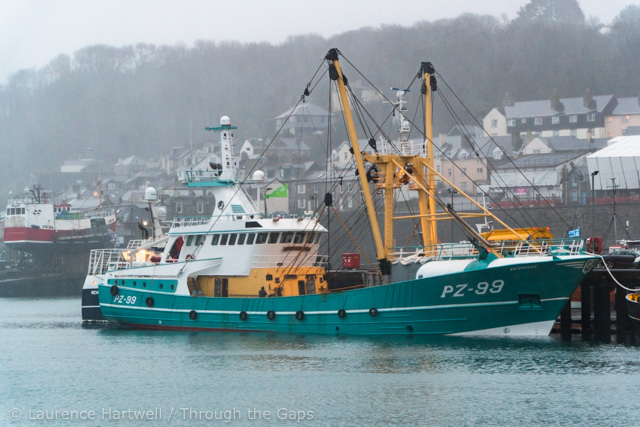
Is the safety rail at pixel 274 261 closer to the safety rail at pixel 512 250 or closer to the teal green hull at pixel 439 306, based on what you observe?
the teal green hull at pixel 439 306

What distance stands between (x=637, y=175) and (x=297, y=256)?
53.1 m

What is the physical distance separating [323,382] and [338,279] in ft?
49.7

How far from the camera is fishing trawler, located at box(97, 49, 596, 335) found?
123ft

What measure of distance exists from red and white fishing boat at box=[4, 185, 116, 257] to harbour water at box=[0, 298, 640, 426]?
65988 mm

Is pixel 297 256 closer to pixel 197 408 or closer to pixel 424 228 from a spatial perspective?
pixel 424 228

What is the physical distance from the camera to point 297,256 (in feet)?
142

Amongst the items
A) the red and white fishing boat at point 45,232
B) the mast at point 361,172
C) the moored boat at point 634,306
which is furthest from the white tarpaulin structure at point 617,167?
the red and white fishing boat at point 45,232

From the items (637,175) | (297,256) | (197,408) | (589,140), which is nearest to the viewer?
(197,408)

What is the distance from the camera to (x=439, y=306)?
38.4 meters

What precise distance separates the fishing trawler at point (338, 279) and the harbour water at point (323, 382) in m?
1.00

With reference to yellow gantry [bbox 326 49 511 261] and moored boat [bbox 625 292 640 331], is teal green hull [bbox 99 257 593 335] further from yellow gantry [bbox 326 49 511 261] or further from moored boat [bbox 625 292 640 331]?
moored boat [bbox 625 292 640 331]

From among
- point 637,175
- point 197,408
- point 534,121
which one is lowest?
point 197,408

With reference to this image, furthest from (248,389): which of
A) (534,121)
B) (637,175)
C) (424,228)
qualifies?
(534,121)

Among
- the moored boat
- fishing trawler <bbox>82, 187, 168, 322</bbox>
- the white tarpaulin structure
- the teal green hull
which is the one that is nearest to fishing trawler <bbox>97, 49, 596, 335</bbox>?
the teal green hull
